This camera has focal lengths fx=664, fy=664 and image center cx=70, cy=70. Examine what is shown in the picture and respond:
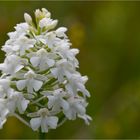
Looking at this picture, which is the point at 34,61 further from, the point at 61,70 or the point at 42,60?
the point at 61,70

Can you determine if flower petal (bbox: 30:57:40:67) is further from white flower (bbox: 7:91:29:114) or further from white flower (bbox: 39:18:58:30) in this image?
white flower (bbox: 39:18:58:30)

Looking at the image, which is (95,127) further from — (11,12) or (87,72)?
(11,12)

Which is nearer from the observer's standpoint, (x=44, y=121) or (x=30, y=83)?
(x=30, y=83)

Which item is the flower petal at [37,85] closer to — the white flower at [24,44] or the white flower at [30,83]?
the white flower at [30,83]

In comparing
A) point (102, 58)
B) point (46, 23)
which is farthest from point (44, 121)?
point (102, 58)

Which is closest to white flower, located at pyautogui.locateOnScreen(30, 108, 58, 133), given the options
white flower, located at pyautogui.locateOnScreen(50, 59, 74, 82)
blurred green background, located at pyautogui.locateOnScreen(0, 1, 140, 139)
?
white flower, located at pyautogui.locateOnScreen(50, 59, 74, 82)

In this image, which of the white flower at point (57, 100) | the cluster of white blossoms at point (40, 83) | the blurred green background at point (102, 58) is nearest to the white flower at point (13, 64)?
the cluster of white blossoms at point (40, 83)

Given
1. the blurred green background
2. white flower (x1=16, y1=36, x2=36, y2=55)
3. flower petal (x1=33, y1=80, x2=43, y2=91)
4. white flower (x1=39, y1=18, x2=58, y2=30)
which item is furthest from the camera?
the blurred green background
